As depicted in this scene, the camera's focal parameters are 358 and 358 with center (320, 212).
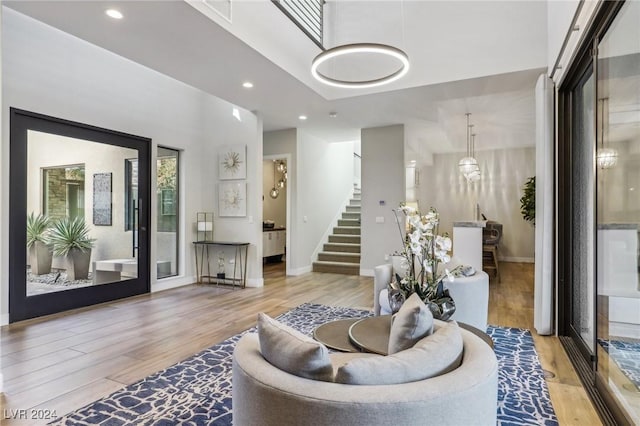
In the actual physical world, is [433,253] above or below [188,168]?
below

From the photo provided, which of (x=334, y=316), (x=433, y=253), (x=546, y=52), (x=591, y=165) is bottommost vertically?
(x=334, y=316)

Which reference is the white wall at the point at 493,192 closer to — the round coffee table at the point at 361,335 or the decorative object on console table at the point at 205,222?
the decorative object on console table at the point at 205,222

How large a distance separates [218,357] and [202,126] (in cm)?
487

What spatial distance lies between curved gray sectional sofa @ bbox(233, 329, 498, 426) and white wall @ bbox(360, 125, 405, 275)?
590 cm

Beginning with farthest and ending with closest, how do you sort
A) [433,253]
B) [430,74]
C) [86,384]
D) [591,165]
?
[430,74] → [591,165] → [86,384] → [433,253]

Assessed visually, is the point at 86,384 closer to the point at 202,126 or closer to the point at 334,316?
the point at 334,316

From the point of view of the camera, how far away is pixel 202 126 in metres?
6.78

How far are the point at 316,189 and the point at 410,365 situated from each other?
7109 mm

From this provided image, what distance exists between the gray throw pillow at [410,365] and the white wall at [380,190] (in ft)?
18.8

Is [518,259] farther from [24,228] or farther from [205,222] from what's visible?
[24,228]

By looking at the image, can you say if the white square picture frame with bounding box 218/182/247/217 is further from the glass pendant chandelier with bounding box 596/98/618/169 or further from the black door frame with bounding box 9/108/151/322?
the glass pendant chandelier with bounding box 596/98/618/169

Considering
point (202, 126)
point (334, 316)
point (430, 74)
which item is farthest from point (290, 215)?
point (430, 74)

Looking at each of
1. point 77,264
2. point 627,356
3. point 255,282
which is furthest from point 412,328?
point 255,282

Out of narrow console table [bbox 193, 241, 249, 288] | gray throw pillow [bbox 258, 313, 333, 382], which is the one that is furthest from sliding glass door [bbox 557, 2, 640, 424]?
narrow console table [bbox 193, 241, 249, 288]
